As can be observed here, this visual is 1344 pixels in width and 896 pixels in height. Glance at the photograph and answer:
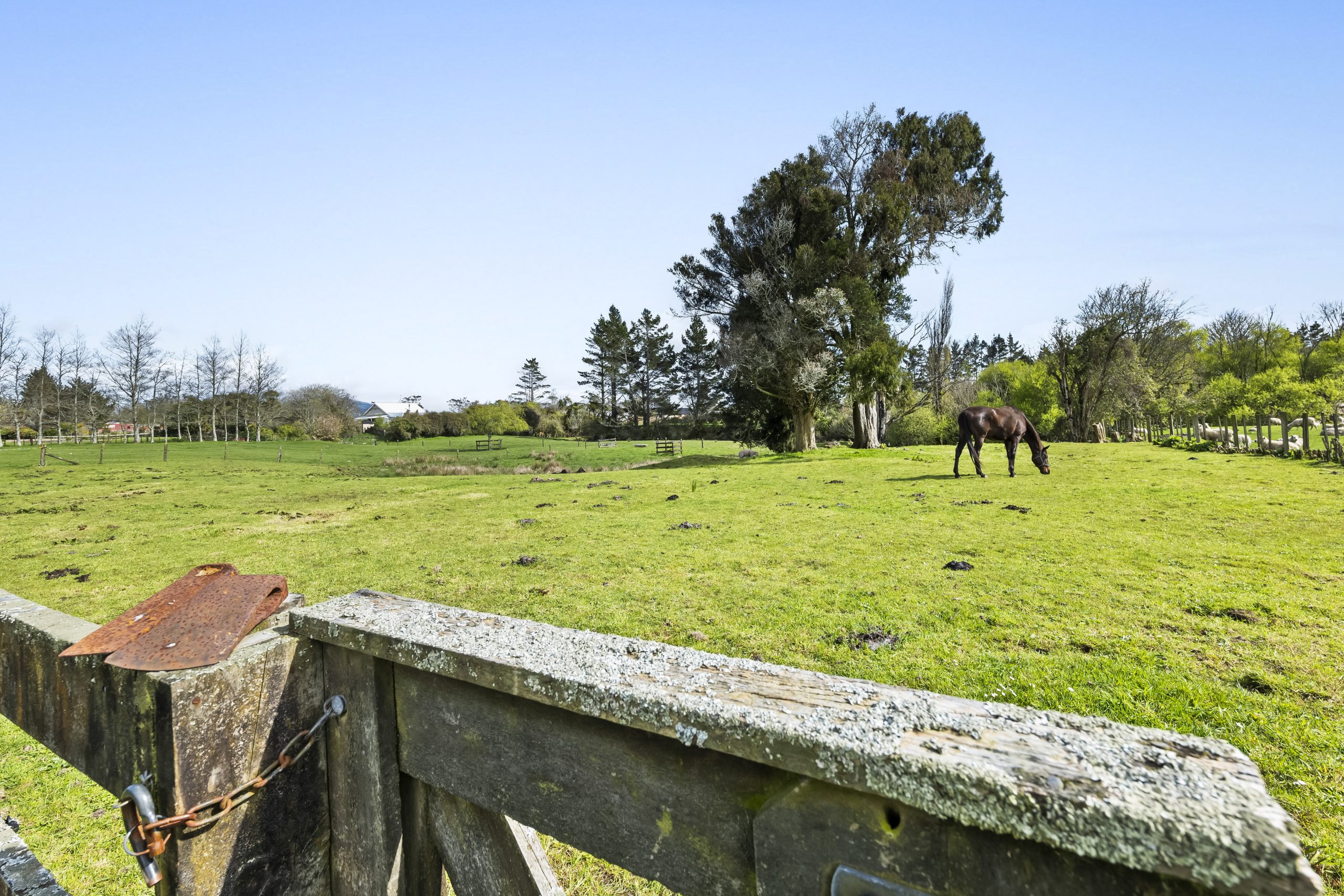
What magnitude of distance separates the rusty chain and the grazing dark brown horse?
1804 cm

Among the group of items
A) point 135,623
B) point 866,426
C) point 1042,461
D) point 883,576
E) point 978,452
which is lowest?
point 883,576

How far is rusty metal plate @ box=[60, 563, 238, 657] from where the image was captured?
4.82 feet

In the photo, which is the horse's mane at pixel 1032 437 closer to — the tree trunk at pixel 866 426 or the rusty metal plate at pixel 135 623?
the tree trunk at pixel 866 426

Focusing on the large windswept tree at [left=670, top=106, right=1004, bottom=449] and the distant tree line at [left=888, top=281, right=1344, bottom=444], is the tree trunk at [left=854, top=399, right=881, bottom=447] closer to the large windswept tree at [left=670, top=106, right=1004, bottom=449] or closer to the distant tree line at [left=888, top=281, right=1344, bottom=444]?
the large windswept tree at [left=670, top=106, right=1004, bottom=449]

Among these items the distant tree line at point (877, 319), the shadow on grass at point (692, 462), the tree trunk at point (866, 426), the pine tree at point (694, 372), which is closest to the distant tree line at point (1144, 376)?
the distant tree line at point (877, 319)

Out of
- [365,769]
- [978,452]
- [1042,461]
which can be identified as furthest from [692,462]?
[365,769]

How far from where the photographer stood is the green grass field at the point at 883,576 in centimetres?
386

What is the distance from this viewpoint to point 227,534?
12047 mm

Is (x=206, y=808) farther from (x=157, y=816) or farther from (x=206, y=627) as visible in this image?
(x=206, y=627)

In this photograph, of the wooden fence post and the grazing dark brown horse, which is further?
the grazing dark brown horse

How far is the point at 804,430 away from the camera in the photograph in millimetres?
31578

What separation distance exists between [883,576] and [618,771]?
689cm

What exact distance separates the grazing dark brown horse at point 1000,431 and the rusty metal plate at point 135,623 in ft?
59.5

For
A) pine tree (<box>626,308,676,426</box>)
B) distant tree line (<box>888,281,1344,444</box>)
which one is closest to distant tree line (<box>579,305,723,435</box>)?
pine tree (<box>626,308,676,426</box>)
